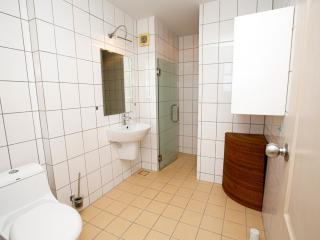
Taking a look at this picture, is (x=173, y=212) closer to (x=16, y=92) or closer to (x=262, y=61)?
(x=262, y=61)

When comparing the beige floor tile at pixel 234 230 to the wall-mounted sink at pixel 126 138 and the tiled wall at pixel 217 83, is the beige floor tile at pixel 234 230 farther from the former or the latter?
the wall-mounted sink at pixel 126 138

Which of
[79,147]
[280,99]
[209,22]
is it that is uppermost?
[209,22]

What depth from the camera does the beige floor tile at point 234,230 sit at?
5.08 ft

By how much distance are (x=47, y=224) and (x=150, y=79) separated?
2091 millimetres

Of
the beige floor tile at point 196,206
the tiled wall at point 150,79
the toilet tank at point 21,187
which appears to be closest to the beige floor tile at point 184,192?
the beige floor tile at point 196,206

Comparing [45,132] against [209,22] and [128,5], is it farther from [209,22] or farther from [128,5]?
[209,22]

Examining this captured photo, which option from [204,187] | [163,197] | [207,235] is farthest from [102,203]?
[204,187]

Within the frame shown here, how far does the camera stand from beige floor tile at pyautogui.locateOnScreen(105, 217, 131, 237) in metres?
1.61

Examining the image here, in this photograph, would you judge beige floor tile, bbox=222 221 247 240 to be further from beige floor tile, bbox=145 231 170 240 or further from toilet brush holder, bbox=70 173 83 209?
toilet brush holder, bbox=70 173 83 209

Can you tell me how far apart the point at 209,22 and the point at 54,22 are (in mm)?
1748

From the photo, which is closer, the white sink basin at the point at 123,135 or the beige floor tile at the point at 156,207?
the beige floor tile at the point at 156,207

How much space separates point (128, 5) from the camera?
2.21m

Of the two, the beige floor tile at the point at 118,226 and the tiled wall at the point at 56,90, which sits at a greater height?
the tiled wall at the point at 56,90

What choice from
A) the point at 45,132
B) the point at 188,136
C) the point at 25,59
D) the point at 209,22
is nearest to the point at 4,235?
the point at 45,132
